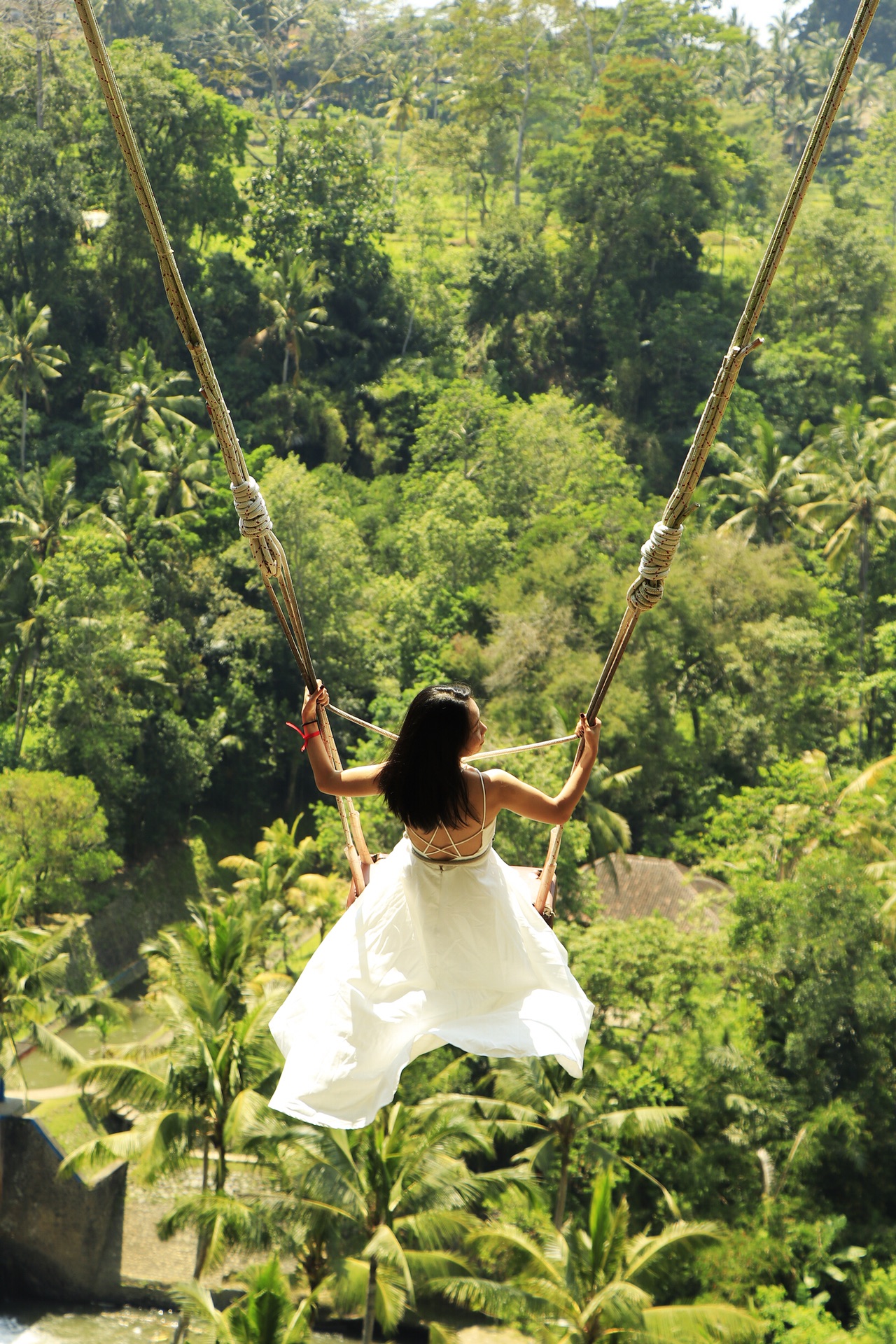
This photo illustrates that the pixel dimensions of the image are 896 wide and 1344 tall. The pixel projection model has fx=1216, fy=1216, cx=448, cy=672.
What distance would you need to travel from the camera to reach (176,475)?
31281 millimetres

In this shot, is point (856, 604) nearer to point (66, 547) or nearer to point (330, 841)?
point (330, 841)

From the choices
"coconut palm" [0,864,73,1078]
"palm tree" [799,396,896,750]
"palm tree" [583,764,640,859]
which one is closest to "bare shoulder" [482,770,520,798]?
"coconut palm" [0,864,73,1078]

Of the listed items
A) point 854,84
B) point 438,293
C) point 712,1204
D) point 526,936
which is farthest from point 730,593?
point 854,84

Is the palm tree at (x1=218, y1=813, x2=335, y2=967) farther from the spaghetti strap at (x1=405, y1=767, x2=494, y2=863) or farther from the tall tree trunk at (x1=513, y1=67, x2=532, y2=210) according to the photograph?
the tall tree trunk at (x1=513, y1=67, x2=532, y2=210)

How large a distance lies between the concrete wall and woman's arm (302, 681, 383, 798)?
1570 cm

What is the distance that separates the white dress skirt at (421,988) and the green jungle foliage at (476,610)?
28.3 feet

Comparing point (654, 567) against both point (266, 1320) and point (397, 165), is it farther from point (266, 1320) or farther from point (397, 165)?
point (397, 165)

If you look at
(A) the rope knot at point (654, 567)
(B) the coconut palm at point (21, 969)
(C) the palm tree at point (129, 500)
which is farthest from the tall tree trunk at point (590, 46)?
(A) the rope knot at point (654, 567)

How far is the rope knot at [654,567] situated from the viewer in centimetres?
371

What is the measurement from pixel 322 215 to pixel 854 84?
37423 mm

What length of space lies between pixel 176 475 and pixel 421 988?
2924cm

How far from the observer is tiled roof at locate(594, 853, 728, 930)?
78.7ft

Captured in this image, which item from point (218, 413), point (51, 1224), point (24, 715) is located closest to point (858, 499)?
point (24, 715)

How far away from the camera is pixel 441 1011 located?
3471mm
